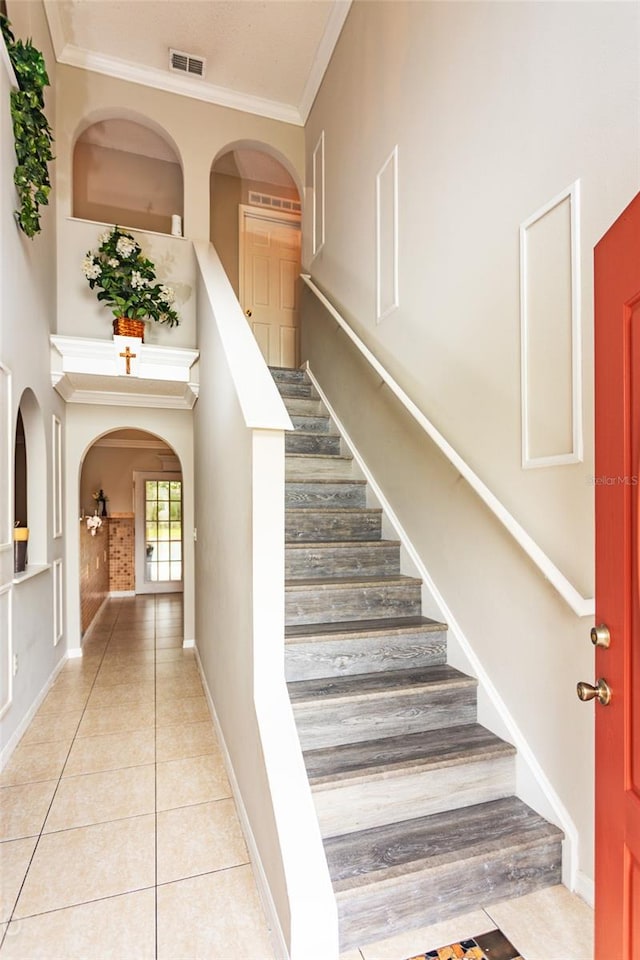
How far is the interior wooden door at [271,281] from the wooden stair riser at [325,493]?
2538 mm

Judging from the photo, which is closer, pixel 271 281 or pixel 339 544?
pixel 339 544

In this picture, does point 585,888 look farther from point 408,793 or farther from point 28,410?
point 28,410

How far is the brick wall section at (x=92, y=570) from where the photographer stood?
4.91 metres

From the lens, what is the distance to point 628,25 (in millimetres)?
1413

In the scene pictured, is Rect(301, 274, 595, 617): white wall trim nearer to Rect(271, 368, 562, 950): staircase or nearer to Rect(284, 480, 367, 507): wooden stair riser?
Rect(271, 368, 562, 950): staircase

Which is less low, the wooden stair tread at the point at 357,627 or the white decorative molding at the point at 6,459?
the white decorative molding at the point at 6,459

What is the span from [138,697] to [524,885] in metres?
2.58

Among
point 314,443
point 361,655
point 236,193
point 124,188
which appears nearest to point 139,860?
point 361,655

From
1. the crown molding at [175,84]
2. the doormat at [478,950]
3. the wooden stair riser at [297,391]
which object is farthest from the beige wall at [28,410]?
the doormat at [478,950]

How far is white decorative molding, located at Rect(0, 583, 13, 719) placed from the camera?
8.21ft

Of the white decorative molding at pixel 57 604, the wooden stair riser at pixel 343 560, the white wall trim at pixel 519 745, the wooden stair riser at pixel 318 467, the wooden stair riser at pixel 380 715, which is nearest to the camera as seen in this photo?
the white wall trim at pixel 519 745

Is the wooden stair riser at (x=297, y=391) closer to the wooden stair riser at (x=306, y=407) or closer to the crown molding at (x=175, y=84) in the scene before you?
the wooden stair riser at (x=306, y=407)

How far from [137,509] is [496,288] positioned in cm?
681

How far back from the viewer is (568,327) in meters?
1.66
